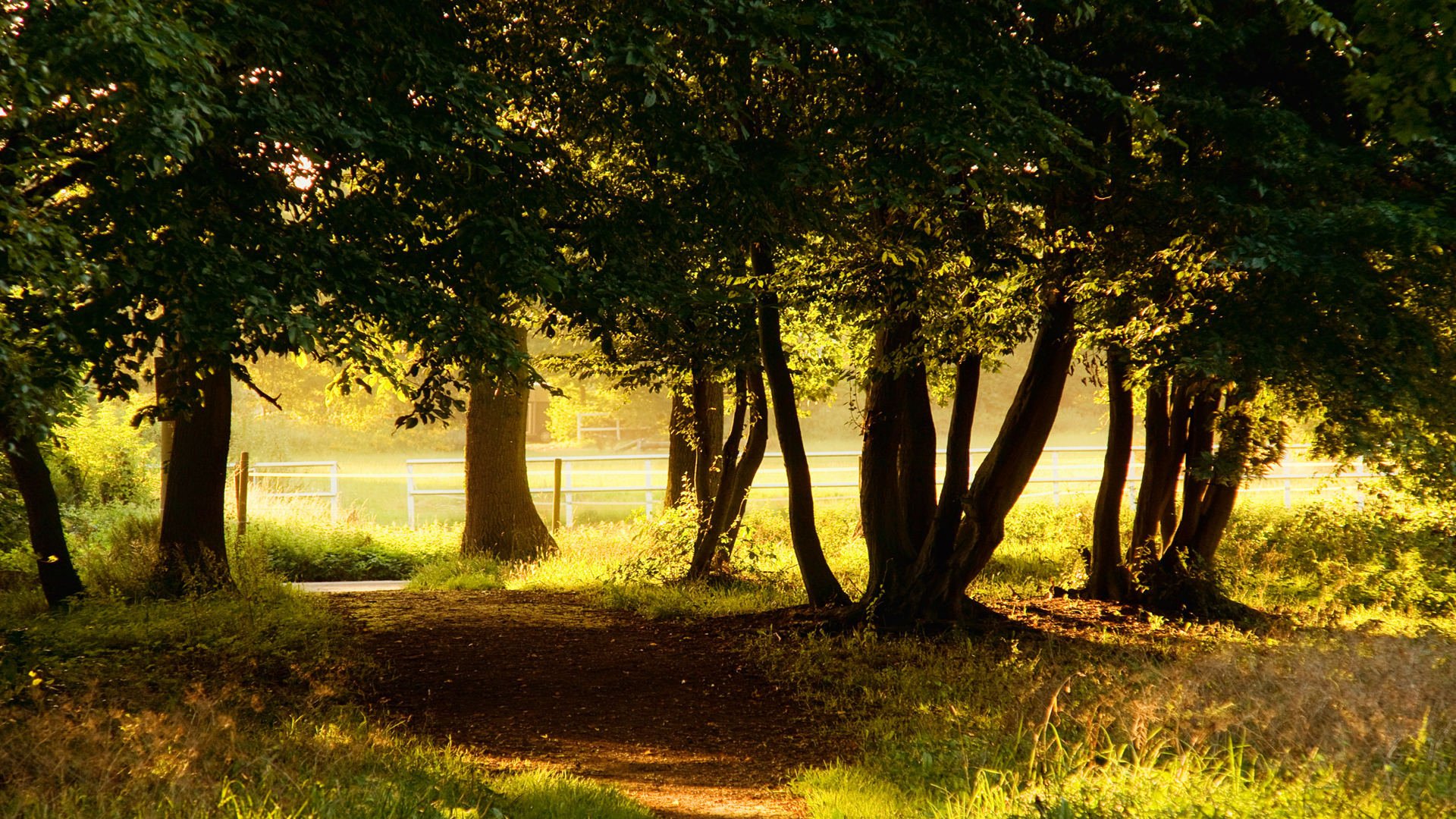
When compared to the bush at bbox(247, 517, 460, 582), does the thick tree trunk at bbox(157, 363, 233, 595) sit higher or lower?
higher

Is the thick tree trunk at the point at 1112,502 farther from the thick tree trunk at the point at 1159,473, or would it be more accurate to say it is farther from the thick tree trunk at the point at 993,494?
the thick tree trunk at the point at 993,494

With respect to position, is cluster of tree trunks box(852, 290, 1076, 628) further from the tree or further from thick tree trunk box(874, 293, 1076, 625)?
the tree

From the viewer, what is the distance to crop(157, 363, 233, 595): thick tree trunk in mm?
11445

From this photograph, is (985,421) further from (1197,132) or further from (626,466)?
(1197,132)

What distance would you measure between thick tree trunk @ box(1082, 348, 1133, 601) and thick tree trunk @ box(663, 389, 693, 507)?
515cm

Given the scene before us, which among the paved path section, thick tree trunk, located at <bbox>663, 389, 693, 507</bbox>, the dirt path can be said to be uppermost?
thick tree trunk, located at <bbox>663, 389, 693, 507</bbox>

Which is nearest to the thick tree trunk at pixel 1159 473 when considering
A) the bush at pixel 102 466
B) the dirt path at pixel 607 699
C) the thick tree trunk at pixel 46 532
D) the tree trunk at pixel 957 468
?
the tree trunk at pixel 957 468

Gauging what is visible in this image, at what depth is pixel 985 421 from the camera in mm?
59062

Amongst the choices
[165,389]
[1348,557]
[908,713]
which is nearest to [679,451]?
[165,389]

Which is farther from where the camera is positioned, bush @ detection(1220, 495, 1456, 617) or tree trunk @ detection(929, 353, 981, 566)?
bush @ detection(1220, 495, 1456, 617)


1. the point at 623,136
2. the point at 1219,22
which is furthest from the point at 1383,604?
the point at 623,136

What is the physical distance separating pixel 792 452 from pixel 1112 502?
370 centimetres

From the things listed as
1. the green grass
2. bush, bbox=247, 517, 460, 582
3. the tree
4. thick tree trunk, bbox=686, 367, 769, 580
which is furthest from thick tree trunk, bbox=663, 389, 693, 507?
the tree

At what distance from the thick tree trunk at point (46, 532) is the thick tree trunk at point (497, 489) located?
6.69m
